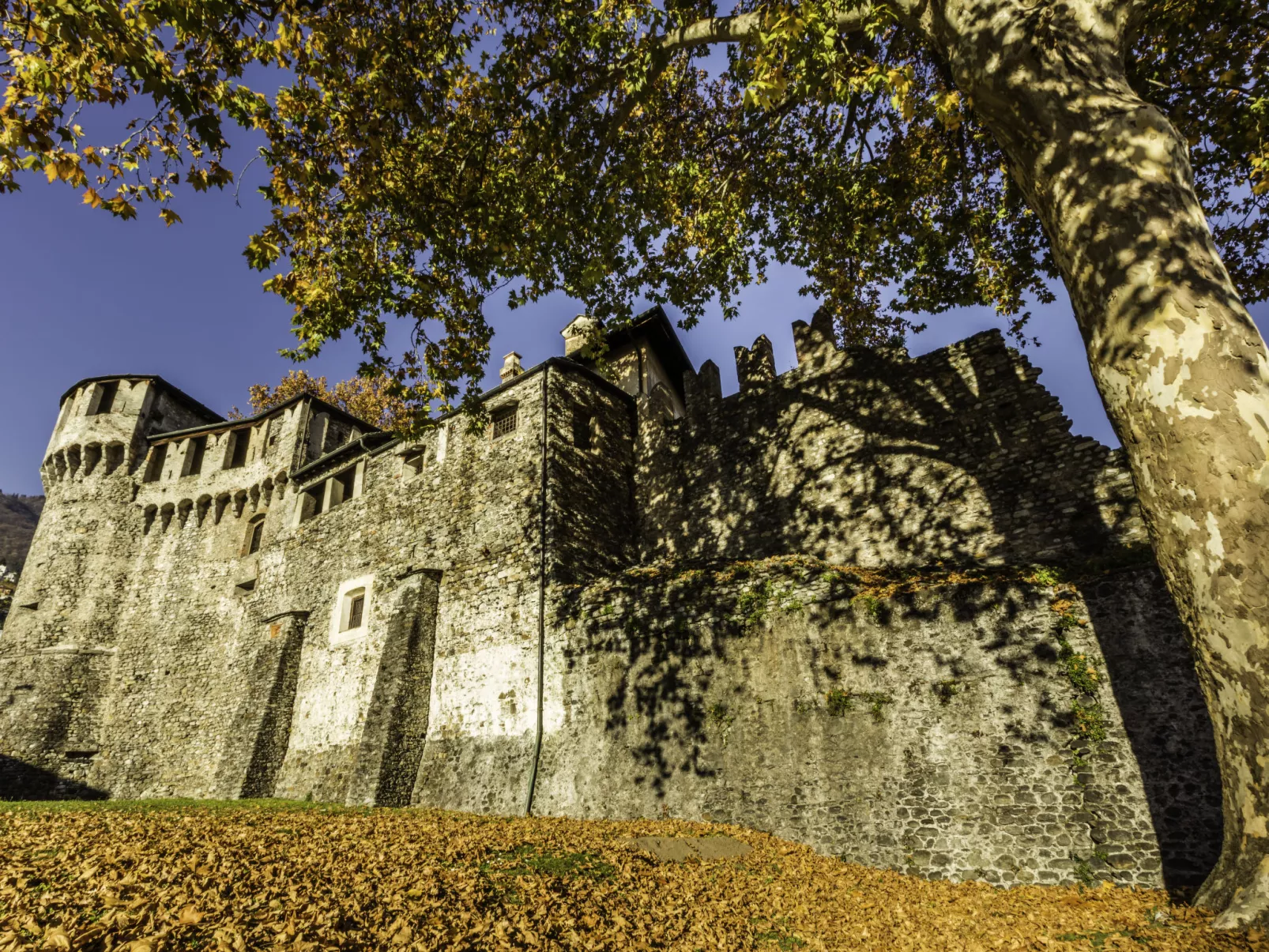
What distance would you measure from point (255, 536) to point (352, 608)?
32.3 ft

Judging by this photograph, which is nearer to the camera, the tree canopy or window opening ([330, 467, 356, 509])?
the tree canopy

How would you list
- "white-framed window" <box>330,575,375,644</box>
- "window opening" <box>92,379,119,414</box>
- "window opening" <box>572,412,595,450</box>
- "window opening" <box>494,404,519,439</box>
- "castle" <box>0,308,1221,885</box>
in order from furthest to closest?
"window opening" <box>92,379,119,414</box> < "white-framed window" <box>330,575,375,644</box> < "window opening" <box>494,404,519,439</box> < "window opening" <box>572,412,595,450</box> < "castle" <box>0,308,1221,885</box>

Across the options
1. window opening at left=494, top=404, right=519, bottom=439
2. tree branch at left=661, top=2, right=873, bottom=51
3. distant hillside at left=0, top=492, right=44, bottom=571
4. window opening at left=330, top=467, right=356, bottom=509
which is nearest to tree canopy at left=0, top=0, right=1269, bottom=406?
tree branch at left=661, top=2, right=873, bottom=51

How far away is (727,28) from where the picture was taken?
8.06 m

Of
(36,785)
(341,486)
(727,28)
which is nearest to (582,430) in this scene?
(727,28)

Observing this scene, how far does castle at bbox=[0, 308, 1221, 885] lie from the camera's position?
715cm

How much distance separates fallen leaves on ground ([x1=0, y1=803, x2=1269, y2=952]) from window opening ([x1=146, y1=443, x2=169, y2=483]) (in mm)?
22685

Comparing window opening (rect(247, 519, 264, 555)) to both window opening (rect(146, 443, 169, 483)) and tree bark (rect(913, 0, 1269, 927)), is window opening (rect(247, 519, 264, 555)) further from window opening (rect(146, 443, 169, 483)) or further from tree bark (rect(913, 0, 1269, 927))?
tree bark (rect(913, 0, 1269, 927))

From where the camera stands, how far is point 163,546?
82.0 feet

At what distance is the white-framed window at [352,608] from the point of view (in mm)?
16625

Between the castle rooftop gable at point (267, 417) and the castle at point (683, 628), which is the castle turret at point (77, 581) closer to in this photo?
the castle at point (683, 628)

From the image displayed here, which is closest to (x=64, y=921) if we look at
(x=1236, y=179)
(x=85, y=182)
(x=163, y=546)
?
(x=85, y=182)

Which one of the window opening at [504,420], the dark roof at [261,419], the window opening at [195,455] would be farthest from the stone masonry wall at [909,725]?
the window opening at [195,455]

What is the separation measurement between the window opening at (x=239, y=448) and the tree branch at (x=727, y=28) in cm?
2447
